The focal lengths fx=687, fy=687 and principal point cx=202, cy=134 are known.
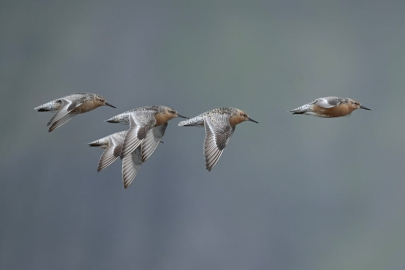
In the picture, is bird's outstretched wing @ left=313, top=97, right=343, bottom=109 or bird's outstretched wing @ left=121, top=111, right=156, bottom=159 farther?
bird's outstretched wing @ left=313, top=97, right=343, bottom=109

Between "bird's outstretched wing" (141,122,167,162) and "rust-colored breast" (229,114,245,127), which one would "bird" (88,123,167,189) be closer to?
"bird's outstretched wing" (141,122,167,162)

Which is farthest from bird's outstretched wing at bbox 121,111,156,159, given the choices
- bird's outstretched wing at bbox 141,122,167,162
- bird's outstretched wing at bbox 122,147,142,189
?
bird's outstretched wing at bbox 122,147,142,189

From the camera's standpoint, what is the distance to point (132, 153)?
50.7 ft

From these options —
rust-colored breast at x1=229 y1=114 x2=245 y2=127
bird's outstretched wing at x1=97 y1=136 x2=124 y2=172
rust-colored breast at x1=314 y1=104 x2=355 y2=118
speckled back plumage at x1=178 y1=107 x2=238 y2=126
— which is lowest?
bird's outstretched wing at x1=97 y1=136 x2=124 y2=172

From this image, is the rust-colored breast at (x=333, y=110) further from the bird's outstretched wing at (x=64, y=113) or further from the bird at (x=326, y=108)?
the bird's outstretched wing at (x=64, y=113)

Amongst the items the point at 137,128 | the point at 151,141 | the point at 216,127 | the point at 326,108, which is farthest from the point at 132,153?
the point at 326,108

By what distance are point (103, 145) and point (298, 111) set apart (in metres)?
4.57

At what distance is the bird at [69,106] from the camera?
47.1 feet

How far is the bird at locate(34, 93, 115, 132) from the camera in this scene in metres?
14.3

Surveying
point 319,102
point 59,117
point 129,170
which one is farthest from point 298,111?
point 59,117

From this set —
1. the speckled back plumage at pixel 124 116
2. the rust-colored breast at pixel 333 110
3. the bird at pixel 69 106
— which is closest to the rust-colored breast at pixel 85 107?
the bird at pixel 69 106

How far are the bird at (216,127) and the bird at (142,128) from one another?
61 cm

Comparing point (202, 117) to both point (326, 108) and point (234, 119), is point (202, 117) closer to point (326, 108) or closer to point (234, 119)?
point (234, 119)

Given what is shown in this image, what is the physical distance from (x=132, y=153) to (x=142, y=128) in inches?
53.7
